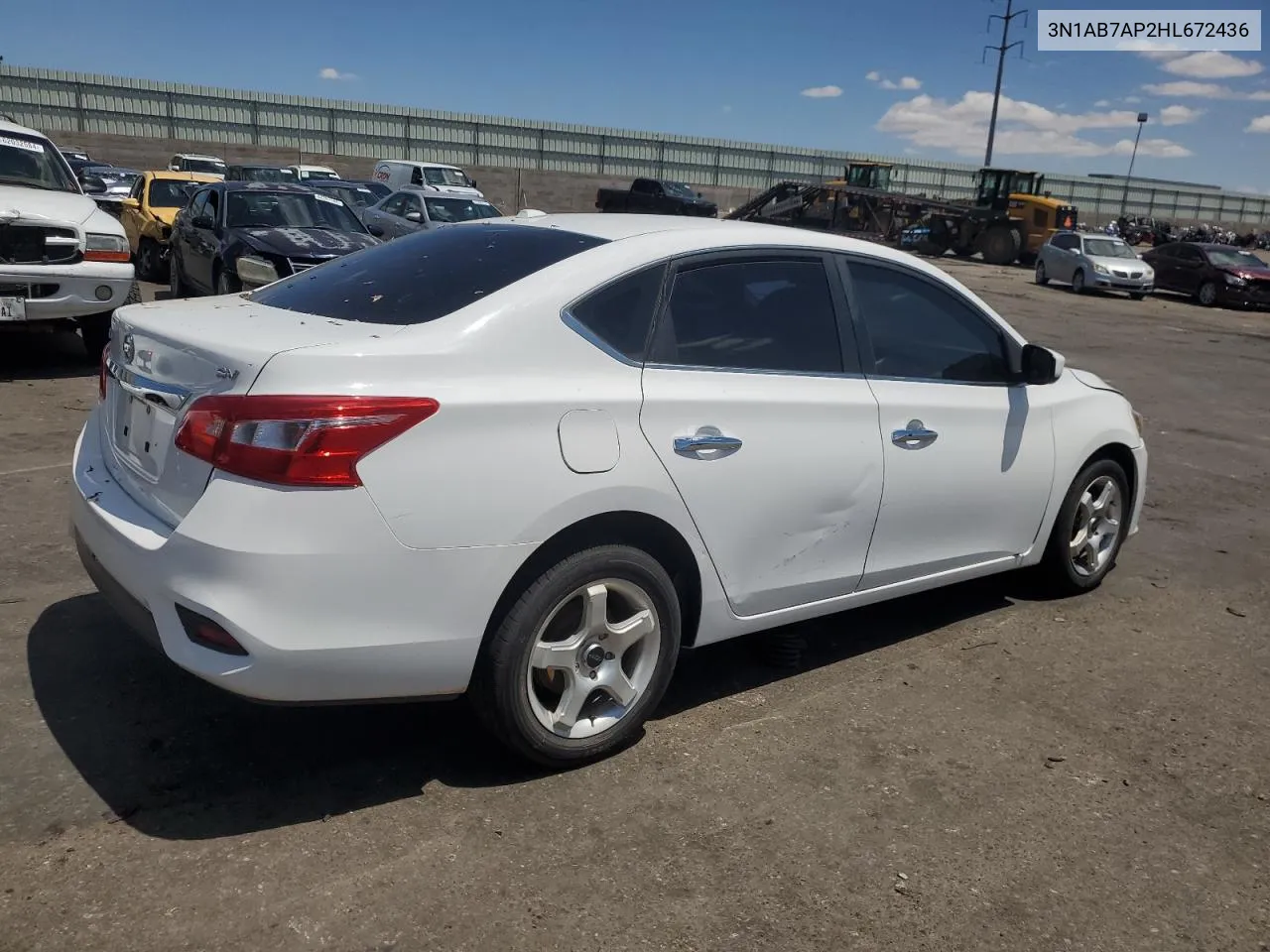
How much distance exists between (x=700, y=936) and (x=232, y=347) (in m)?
1.95

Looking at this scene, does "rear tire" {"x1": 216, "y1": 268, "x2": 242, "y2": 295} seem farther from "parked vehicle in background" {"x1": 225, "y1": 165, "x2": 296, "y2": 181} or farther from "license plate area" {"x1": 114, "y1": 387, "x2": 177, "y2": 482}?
"parked vehicle in background" {"x1": 225, "y1": 165, "x2": 296, "y2": 181}

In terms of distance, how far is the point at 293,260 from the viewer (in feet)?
33.2

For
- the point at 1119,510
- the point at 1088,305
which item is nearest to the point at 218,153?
the point at 1088,305

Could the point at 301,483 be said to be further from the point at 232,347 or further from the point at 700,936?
the point at 700,936

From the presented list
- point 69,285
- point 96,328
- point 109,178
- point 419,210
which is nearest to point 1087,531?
point 69,285

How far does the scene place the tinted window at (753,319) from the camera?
346cm

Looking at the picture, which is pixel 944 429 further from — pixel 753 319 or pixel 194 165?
pixel 194 165

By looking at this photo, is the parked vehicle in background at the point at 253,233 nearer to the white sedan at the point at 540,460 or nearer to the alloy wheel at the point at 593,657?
the white sedan at the point at 540,460

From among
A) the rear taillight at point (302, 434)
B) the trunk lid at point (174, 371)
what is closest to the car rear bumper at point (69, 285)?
the trunk lid at point (174, 371)

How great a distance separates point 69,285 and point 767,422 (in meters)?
6.70

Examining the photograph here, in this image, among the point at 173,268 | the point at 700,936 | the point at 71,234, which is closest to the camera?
the point at 700,936

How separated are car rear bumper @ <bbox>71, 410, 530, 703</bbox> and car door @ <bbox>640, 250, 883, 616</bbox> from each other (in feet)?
2.44

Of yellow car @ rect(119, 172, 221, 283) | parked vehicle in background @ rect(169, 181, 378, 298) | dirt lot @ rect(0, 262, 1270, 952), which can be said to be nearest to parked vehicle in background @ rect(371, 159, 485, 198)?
yellow car @ rect(119, 172, 221, 283)

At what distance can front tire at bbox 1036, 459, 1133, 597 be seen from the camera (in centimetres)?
489
